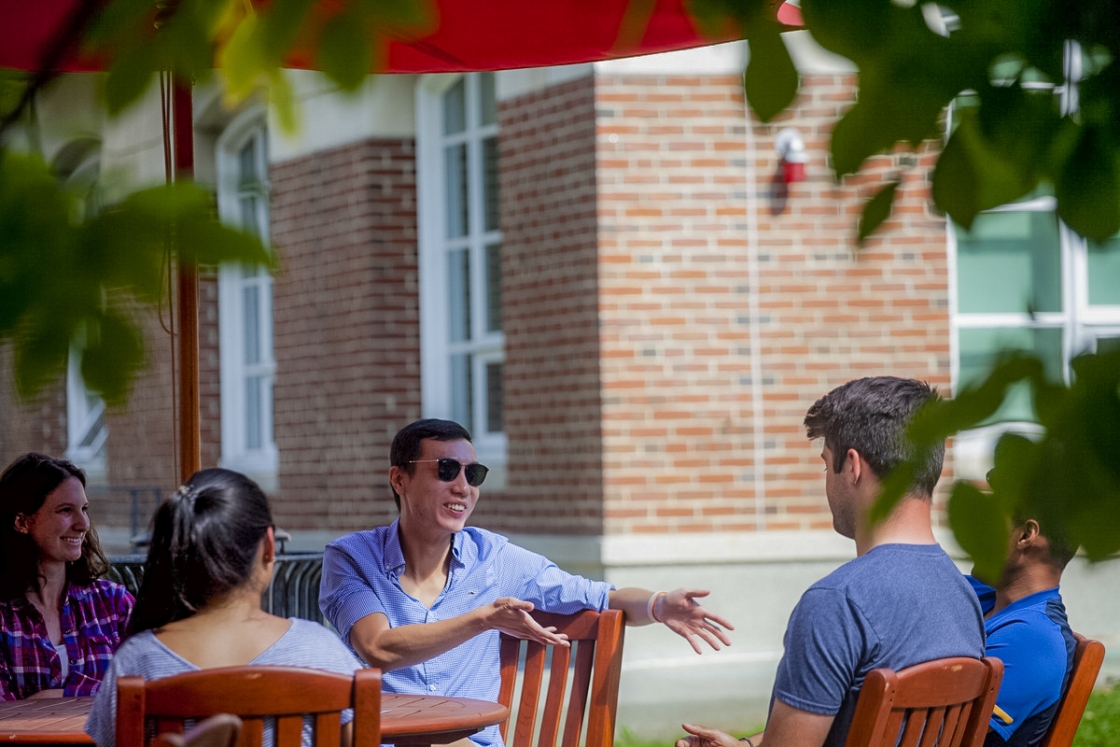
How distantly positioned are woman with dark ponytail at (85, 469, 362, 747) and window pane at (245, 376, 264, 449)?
901 cm

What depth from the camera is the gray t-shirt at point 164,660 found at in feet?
8.53

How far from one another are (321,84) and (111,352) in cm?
37

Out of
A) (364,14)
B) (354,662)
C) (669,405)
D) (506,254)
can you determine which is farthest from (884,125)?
(506,254)

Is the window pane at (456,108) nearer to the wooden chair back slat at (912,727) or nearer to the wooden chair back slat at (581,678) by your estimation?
the wooden chair back slat at (581,678)

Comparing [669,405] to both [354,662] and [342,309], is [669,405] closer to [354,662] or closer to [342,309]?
[342,309]

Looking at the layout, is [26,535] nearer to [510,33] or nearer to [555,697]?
[555,697]

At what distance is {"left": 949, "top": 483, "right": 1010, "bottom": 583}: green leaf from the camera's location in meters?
1.48

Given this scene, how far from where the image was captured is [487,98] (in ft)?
31.3

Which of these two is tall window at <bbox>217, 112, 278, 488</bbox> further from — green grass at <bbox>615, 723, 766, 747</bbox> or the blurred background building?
green grass at <bbox>615, 723, 766, 747</bbox>

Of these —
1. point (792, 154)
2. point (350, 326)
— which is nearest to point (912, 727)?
point (792, 154)

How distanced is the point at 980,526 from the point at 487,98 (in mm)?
8336

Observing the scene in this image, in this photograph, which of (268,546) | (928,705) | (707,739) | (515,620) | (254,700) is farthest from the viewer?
(515,620)

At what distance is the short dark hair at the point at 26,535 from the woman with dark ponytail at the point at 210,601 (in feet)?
4.58

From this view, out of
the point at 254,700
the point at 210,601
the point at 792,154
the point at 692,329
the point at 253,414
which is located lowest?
the point at 254,700
